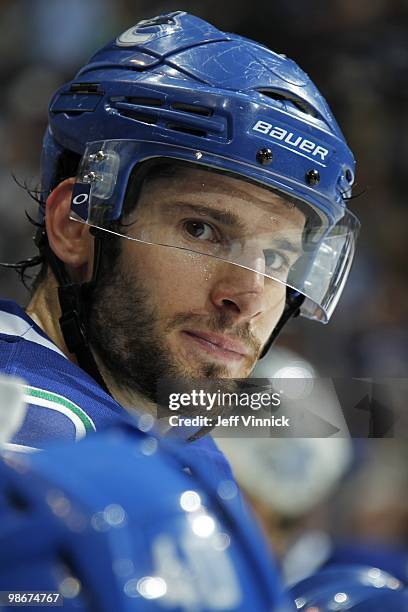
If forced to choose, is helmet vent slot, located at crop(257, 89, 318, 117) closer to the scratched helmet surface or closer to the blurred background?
the scratched helmet surface

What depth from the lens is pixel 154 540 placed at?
1021 millimetres

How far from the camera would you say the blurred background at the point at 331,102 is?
5.65 metres

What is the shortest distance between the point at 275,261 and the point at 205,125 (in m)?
0.33

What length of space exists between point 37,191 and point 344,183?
2.80ft

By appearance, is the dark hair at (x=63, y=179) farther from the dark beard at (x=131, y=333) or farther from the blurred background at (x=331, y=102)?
the blurred background at (x=331, y=102)

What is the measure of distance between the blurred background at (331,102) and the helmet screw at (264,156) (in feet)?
9.93

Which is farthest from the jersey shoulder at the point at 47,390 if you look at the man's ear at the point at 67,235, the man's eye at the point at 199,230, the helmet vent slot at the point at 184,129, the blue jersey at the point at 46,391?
the helmet vent slot at the point at 184,129

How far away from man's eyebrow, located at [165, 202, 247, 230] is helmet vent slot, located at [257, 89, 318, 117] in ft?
0.93

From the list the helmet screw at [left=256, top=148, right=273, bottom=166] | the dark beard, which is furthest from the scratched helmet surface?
the dark beard

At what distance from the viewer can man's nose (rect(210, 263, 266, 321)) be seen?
2133 mm

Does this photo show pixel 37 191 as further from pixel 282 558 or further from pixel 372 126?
pixel 372 126

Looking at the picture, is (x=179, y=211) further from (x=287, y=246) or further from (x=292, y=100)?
(x=292, y=100)

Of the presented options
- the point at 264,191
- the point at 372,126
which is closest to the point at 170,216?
the point at 264,191

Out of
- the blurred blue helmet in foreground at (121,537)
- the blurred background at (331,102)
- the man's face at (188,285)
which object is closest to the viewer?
the blurred blue helmet in foreground at (121,537)
